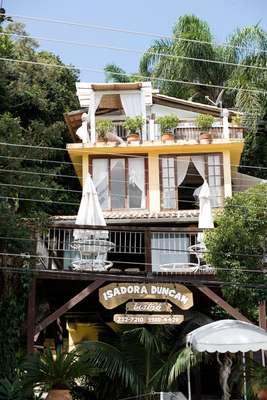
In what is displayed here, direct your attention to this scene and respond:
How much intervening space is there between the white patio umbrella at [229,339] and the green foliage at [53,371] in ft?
7.77

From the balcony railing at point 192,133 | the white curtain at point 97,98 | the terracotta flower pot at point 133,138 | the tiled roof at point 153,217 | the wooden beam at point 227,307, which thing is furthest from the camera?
the white curtain at point 97,98

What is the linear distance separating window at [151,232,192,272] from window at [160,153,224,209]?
4030mm

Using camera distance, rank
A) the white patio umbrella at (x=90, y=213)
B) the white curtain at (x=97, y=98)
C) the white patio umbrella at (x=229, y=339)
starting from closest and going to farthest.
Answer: the white patio umbrella at (x=229, y=339)
the white patio umbrella at (x=90, y=213)
the white curtain at (x=97, y=98)

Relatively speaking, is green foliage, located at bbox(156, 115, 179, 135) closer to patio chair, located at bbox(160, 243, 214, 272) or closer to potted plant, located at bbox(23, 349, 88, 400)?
patio chair, located at bbox(160, 243, 214, 272)

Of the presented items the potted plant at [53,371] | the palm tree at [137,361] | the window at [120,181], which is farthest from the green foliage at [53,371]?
the window at [120,181]

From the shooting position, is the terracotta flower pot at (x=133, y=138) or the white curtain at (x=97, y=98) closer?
the terracotta flower pot at (x=133, y=138)

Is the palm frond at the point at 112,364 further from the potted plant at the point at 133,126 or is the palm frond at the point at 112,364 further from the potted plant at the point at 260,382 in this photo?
the potted plant at the point at 133,126

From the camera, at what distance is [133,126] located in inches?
768

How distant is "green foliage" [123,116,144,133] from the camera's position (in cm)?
1948

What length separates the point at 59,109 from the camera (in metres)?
26.7

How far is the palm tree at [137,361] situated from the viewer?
40.1 feet

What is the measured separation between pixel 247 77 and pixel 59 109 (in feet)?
28.4

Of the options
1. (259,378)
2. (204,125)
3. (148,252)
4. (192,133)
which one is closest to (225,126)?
(204,125)

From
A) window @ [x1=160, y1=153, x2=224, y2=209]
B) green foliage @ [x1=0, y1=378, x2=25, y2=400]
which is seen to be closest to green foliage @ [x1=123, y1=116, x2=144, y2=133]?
window @ [x1=160, y1=153, x2=224, y2=209]
